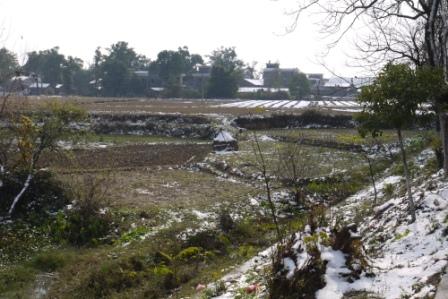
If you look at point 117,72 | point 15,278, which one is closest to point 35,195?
point 15,278

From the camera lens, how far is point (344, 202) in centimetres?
1506

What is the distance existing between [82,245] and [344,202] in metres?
8.40

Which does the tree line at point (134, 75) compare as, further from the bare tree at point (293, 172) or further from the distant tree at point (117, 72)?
the bare tree at point (293, 172)

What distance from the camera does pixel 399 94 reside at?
8.42 metres

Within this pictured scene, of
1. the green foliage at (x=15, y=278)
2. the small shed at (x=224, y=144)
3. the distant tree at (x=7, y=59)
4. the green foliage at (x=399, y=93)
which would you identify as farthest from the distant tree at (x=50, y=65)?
the green foliage at (x=399, y=93)

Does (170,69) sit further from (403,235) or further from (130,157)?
(403,235)

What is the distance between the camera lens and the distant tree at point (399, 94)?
27.4 feet

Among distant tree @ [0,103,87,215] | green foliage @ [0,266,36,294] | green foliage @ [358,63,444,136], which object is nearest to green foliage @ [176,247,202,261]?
green foliage @ [0,266,36,294]

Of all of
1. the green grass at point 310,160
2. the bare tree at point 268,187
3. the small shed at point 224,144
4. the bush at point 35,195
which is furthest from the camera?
the small shed at point 224,144

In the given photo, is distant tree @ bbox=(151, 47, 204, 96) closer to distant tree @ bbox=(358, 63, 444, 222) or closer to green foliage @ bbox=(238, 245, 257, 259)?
green foliage @ bbox=(238, 245, 257, 259)

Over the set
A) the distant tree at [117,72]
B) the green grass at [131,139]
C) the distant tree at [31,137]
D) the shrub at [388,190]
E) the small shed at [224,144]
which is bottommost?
the green grass at [131,139]

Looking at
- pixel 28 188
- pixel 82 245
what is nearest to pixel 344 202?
pixel 82 245

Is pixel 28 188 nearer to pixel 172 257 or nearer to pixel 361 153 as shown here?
pixel 172 257

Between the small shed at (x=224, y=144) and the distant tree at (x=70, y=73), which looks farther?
the distant tree at (x=70, y=73)
